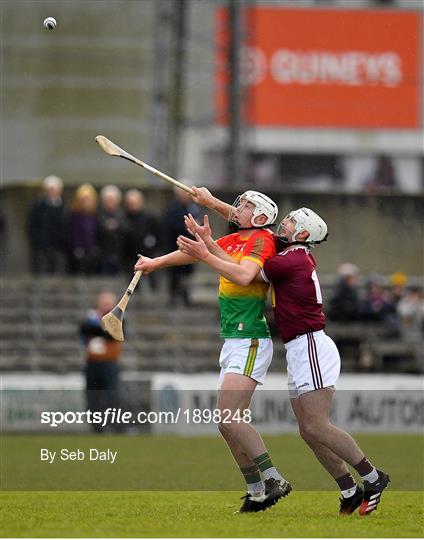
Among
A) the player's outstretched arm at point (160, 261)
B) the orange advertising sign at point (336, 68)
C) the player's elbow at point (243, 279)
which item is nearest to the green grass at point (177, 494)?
the player's elbow at point (243, 279)

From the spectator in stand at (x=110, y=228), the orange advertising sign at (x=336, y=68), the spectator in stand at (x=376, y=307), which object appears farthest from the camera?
the orange advertising sign at (x=336, y=68)

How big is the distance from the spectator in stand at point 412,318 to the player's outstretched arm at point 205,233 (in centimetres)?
1523

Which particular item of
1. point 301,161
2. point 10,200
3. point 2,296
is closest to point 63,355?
point 2,296

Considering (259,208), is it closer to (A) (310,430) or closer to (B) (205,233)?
(B) (205,233)

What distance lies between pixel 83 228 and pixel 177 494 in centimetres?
1156

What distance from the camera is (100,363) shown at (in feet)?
74.5

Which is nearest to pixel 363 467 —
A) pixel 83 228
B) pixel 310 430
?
pixel 310 430

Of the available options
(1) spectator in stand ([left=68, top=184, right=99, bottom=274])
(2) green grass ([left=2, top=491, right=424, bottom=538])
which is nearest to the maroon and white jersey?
(2) green grass ([left=2, top=491, right=424, bottom=538])

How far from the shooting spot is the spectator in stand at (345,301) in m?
25.9

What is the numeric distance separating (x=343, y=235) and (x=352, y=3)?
13.9 m

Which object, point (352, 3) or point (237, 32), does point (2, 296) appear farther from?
point (352, 3)

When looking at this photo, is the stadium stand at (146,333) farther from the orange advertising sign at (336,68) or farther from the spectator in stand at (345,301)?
the orange advertising sign at (336,68)

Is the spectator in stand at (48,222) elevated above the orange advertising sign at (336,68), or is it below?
below

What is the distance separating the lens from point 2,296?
2658 cm
